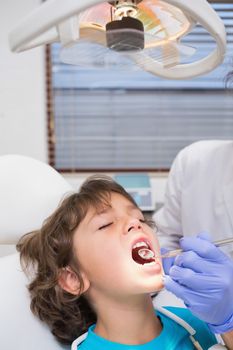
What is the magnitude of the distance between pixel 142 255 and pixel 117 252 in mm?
65

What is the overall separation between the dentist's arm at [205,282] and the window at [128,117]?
1871 mm

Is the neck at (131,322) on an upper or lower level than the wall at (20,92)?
lower

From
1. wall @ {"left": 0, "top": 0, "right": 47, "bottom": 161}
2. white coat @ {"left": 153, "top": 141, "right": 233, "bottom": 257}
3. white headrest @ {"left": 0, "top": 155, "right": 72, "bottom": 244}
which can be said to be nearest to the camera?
white headrest @ {"left": 0, "top": 155, "right": 72, "bottom": 244}

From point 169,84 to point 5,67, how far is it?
107cm

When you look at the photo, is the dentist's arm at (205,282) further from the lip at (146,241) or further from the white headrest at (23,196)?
the white headrest at (23,196)

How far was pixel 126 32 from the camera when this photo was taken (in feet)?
2.70

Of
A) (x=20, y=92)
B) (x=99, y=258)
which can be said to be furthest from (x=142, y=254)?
(x=20, y=92)

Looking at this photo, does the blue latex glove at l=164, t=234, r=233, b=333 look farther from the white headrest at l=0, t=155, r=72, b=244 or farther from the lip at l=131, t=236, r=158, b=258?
the white headrest at l=0, t=155, r=72, b=244

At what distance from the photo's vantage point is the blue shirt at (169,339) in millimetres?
1135

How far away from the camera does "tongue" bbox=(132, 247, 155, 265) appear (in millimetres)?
1060

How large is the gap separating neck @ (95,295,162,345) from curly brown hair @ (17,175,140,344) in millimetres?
133

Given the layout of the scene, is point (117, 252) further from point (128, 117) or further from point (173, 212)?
point (128, 117)

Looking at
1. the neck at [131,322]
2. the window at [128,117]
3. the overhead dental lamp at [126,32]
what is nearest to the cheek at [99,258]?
the neck at [131,322]

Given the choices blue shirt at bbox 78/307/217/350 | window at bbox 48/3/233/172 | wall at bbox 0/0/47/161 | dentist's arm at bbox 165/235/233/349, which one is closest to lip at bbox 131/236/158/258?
dentist's arm at bbox 165/235/233/349
